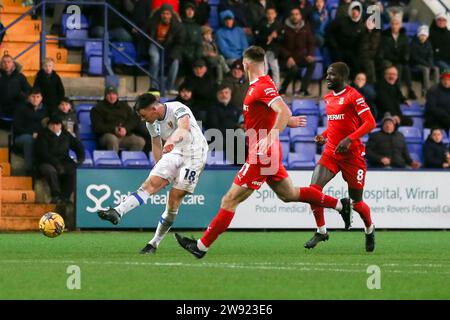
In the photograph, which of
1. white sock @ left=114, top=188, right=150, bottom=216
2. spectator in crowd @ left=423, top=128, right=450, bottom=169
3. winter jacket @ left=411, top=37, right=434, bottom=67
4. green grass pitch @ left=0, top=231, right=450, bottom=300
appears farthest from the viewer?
winter jacket @ left=411, top=37, right=434, bottom=67

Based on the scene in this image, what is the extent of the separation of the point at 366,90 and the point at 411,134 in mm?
1195

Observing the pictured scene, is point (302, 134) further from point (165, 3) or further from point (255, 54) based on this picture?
point (255, 54)

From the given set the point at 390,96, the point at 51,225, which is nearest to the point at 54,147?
the point at 51,225

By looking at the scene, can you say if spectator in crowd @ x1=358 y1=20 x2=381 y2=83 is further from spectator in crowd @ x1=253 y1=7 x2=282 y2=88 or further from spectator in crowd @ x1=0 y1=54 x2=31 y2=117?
spectator in crowd @ x1=0 y1=54 x2=31 y2=117

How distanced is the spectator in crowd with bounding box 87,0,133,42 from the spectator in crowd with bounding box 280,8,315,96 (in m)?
3.00

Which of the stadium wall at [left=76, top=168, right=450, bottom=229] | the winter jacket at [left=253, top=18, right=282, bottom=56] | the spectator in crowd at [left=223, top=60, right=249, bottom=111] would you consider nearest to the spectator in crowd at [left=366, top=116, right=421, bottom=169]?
the stadium wall at [left=76, top=168, right=450, bottom=229]

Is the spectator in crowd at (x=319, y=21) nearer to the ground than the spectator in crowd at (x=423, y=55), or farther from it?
farther from it

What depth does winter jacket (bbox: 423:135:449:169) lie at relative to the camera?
75.5 ft

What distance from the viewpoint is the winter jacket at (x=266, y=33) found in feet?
82.0

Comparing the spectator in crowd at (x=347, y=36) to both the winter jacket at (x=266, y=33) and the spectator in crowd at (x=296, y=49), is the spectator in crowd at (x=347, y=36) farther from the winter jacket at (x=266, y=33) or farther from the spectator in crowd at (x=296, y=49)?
the winter jacket at (x=266, y=33)

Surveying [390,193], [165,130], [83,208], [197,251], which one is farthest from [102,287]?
[390,193]

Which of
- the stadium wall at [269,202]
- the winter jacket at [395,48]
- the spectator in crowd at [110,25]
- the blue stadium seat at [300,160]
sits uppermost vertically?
the spectator in crowd at [110,25]

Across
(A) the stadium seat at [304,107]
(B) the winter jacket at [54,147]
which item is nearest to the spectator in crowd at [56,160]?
(B) the winter jacket at [54,147]

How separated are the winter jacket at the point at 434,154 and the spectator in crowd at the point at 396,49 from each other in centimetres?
306
